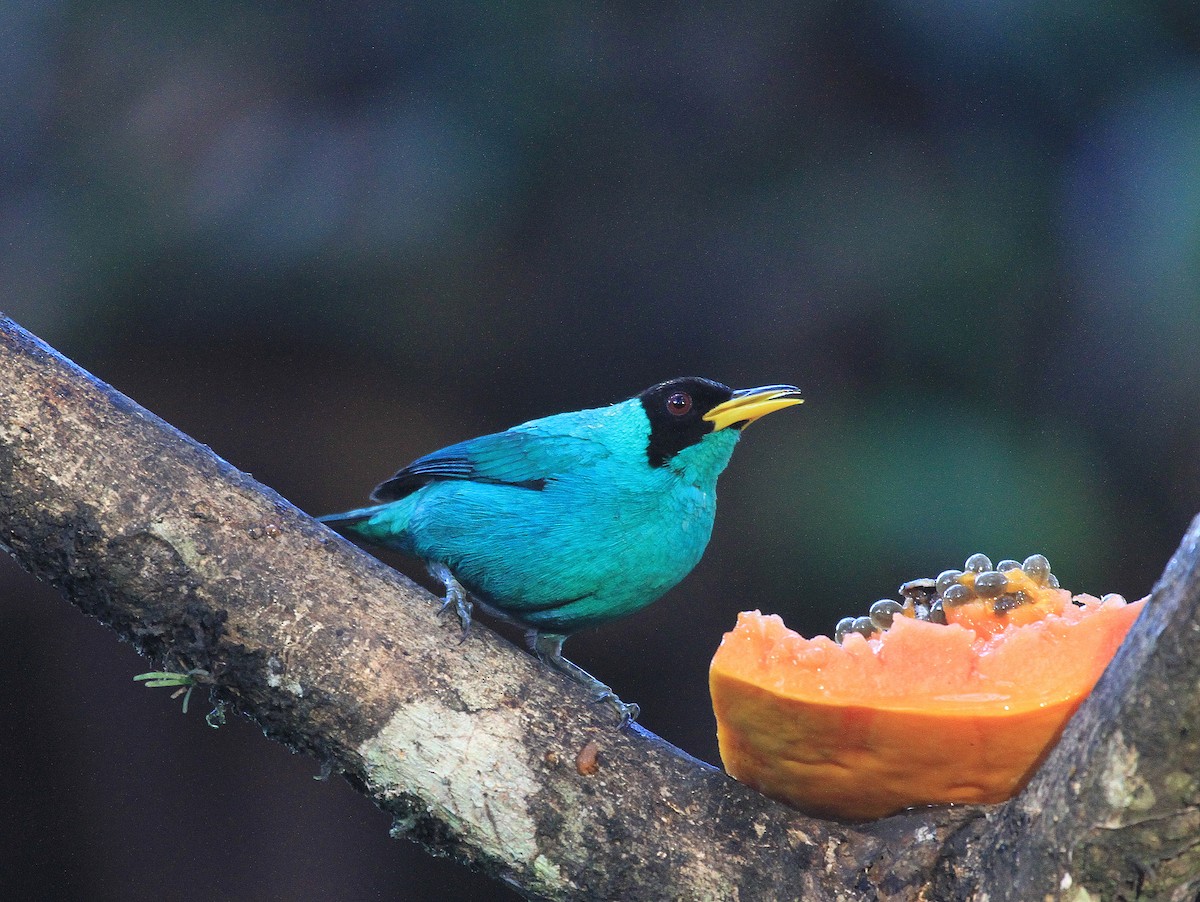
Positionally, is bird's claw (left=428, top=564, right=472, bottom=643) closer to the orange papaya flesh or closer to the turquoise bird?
the turquoise bird

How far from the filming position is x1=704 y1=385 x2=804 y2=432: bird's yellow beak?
3.17 m

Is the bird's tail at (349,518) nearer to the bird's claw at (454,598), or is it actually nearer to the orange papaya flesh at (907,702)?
the bird's claw at (454,598)

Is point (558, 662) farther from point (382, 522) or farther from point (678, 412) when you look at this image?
point (678, 412)

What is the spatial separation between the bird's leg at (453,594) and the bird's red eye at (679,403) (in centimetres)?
73

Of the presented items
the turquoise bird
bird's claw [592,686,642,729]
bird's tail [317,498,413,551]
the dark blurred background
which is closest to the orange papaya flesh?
bird's claw [592,686,642,729]

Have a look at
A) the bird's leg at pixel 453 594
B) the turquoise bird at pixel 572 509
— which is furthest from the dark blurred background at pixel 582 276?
the bird's leg at pixel 453 594

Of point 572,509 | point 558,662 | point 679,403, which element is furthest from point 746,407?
point 558,662

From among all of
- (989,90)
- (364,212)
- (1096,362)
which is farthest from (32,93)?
(1096,362)

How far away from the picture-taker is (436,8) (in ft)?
17.9

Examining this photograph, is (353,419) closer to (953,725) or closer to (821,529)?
(821,529)

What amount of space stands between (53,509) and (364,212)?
3270 millimetres

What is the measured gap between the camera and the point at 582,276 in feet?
18.7

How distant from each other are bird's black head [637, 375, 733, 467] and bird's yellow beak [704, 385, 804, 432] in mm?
22

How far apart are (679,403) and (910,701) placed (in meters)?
1.50
